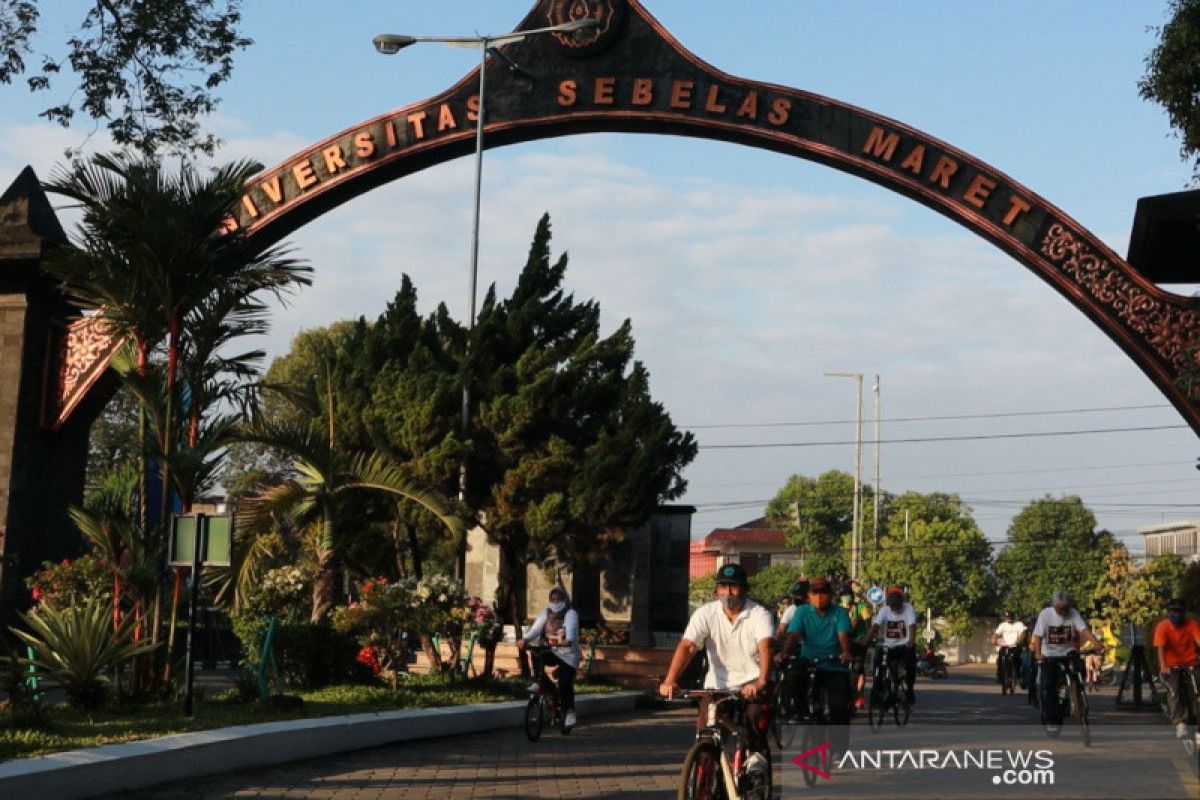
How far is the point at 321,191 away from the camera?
1096 inches

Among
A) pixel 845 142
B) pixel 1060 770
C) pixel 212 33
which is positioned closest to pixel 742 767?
pixel 1060 770

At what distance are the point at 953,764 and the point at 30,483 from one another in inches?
633

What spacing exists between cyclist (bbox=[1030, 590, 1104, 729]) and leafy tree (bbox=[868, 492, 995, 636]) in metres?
94.4

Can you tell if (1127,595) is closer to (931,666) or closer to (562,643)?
(931,666)

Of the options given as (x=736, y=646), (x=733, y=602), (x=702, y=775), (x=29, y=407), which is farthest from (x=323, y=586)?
(x=702, y=775)

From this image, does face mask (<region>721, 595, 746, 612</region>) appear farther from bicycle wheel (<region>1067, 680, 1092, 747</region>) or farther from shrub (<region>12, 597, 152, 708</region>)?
bicycle wheel (<region>1067, 680, 1092, 747</region>)

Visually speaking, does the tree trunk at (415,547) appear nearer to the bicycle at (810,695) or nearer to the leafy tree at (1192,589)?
the leafy tree at (1192,589)

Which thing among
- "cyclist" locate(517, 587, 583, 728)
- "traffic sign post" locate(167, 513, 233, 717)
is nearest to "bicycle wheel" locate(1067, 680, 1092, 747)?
"cyclist" locate(517, 587, 583, 728)

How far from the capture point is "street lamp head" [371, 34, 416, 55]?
29.8 metres

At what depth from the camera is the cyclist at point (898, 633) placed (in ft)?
72.1

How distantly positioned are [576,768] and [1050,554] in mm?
127690

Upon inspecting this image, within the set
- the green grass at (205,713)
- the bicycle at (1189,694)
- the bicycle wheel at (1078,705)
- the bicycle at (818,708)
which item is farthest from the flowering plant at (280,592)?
the bicycle at (1189,694)

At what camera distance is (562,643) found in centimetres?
2062

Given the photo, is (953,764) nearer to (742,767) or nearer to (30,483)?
(742,767)
